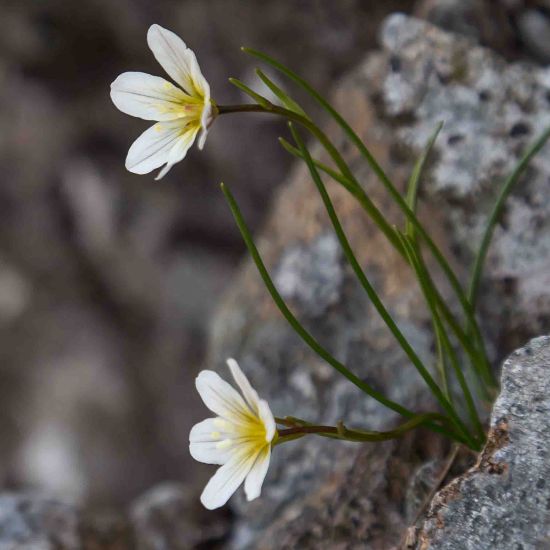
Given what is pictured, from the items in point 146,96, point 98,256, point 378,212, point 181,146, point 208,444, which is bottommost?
point 208,444

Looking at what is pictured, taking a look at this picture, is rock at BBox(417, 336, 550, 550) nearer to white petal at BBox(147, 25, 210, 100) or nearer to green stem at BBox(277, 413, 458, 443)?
green stem at BBox(277, 413, 458, 443)

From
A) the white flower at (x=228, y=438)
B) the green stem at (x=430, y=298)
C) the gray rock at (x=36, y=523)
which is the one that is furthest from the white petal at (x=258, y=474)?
the gray rock at (x=36, y=523)

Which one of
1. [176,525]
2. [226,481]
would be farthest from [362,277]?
[176,525]

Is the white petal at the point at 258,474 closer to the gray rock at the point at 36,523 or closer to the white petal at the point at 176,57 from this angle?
the white petal at the point at 176,57

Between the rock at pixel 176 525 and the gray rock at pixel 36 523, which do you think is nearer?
the gray rock at pixel 36 523

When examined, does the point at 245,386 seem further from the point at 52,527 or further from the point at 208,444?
the point at 52,527
